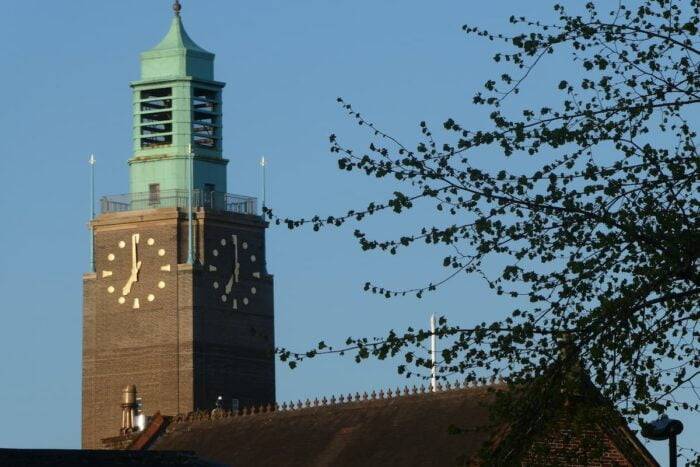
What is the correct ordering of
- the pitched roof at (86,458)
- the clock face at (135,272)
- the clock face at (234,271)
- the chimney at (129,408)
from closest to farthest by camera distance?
1. the pitched roof at (86,458)
2. the chimney at (129,408)
3. the clock face at (135,272)
4. the clock face at (234,271)

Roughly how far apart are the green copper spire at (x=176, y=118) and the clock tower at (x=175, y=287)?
76 millimetres

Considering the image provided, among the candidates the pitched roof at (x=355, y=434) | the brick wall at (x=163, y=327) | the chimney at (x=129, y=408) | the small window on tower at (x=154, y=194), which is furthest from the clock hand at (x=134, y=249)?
the pitched roof at (x=355, y=434)

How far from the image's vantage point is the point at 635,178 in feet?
96.4

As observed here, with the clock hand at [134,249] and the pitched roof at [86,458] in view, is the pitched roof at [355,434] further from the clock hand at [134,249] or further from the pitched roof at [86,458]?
the clock hand at [134,249]

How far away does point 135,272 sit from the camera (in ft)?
373

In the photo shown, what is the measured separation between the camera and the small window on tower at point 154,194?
11456 centimetres

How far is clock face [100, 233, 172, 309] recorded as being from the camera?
371 feet

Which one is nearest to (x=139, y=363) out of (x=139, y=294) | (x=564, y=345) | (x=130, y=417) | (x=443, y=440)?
(x=139, y=294)

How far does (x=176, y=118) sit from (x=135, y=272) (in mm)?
8028

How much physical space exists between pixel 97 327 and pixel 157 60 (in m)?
13.1

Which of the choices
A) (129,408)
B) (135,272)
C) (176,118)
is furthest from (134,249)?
(129,408)

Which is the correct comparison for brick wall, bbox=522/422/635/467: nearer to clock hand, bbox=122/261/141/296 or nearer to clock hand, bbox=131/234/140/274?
clock hand, bbox=131/234/140/274

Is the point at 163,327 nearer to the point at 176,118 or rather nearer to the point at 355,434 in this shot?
the point at 176,118

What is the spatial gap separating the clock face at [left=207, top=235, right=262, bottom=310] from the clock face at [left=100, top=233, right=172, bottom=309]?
2190 millimetres
